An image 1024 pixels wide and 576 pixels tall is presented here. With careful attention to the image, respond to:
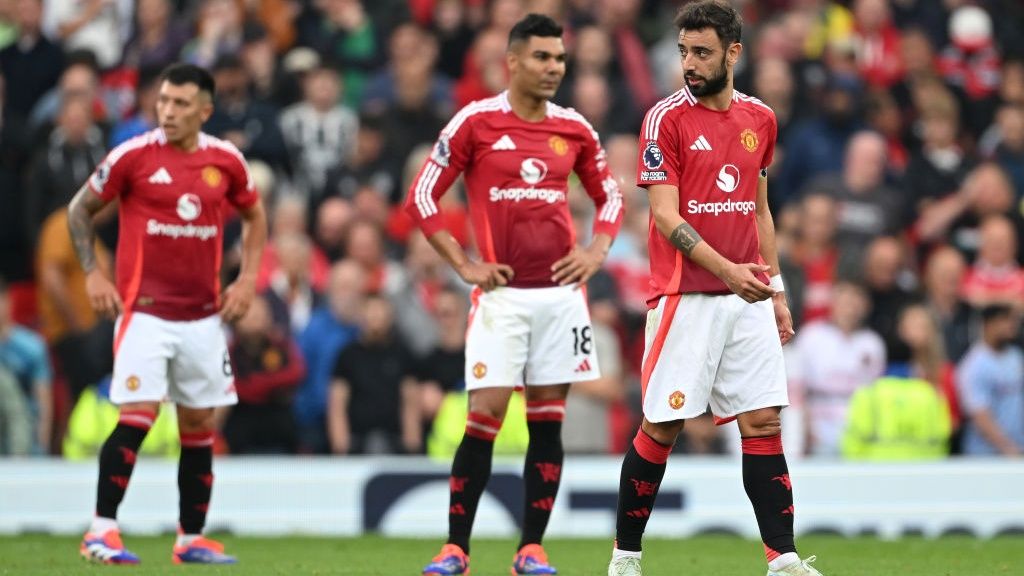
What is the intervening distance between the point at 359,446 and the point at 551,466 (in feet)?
16.2

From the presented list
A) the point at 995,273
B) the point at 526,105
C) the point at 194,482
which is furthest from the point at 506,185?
the point at 995,273

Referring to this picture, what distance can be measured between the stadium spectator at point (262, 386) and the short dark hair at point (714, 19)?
662 cm

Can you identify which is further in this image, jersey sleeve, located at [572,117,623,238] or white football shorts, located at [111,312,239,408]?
white football shorts, located at [111,312,239,408]

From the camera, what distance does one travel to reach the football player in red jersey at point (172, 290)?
10.4 meters

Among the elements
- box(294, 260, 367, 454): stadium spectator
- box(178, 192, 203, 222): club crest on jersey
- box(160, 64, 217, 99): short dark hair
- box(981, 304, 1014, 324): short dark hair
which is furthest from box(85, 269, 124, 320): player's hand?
box(981, 304, 1014, 324): short dark hair

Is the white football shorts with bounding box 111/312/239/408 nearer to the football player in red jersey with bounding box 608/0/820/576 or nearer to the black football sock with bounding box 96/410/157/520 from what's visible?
the black football sock with bounding box 96/410/157/520

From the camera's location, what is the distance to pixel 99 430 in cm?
1423

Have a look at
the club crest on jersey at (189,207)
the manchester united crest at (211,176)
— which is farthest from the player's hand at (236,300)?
the manchester united crest at (211,176)

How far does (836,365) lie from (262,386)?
190 inches

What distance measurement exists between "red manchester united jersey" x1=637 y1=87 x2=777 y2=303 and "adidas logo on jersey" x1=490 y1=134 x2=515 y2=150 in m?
1.48

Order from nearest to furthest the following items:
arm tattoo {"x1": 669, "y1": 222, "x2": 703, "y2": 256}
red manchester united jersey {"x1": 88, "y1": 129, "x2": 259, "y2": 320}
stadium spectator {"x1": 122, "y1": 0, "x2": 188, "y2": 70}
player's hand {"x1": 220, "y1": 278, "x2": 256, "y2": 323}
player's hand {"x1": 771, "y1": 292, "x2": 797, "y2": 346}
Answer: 1. arm tattoo {"x1": 669, "y1": 222, "x2": 703, "y2": 256}
2. player's hand {"x1": 771, "y1": 292, "x2": 797, "y2": 346}
3. red manchester united jersey {"x1": 88, "y1": 129, "x2": 259, "y2": 320}
4. player's hand {"x1": 220, "y1": 278, "x2": 256, "y2": 323}
5. stadium spectator {"x1": 122, "y1": 0, "x2": 188, "y2": 70}

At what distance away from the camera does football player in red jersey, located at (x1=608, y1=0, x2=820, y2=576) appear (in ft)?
27.4

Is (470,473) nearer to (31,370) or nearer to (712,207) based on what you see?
(712,207)

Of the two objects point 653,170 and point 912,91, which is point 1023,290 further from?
point 653,170
